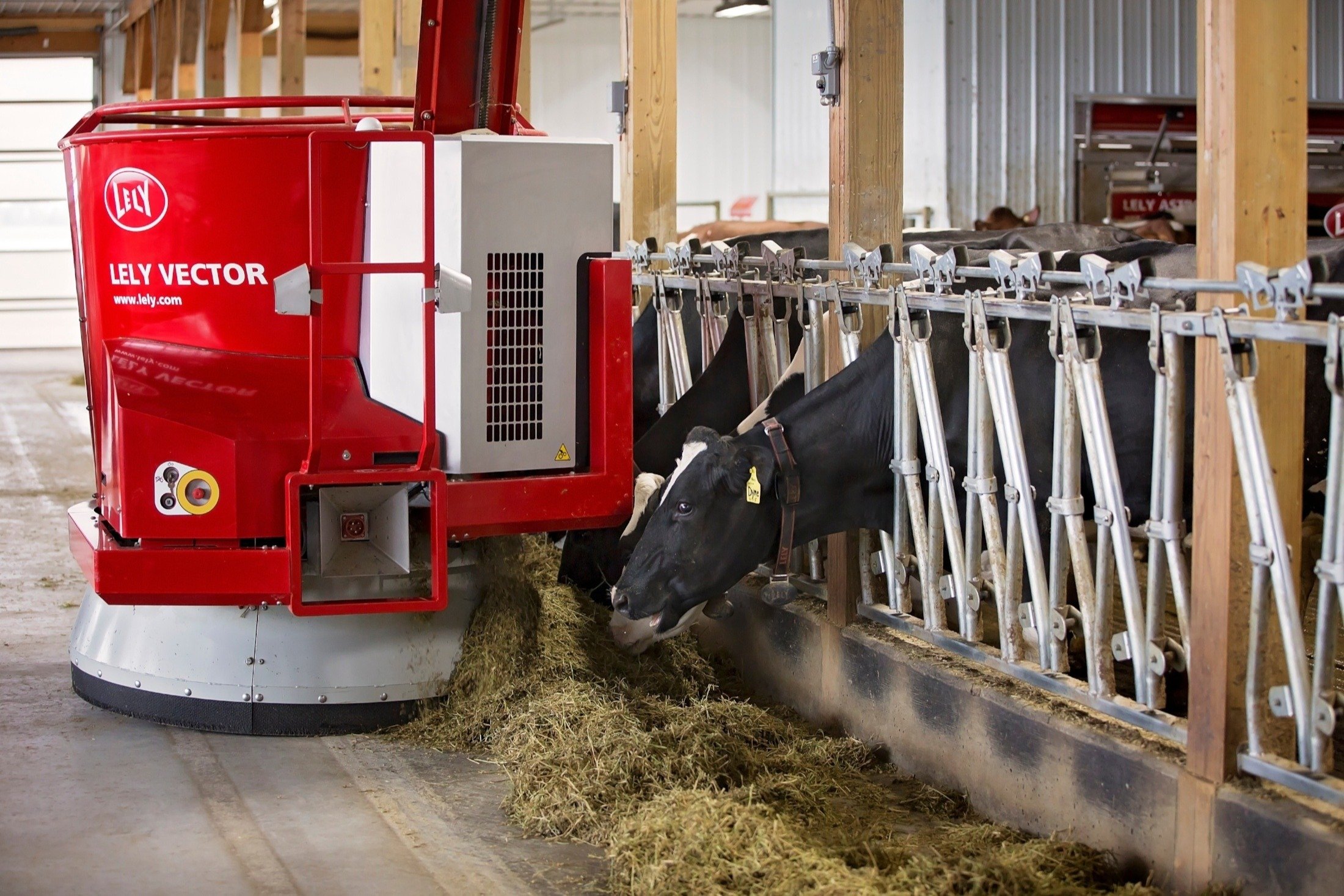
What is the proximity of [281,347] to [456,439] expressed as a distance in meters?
0.72

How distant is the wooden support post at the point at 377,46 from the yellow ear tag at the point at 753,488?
5.81 metres

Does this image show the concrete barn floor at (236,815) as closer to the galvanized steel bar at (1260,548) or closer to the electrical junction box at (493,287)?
the electrical junction box at (493,287)

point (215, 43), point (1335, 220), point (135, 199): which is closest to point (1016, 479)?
point (135, 199)

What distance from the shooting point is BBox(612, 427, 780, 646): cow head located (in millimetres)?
4887

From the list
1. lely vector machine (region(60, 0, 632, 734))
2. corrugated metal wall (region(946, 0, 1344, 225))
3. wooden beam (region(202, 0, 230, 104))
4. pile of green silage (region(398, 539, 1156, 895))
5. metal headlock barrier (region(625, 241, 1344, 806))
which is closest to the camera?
metal headlock barrier (region(625, 241, 1344, 806))

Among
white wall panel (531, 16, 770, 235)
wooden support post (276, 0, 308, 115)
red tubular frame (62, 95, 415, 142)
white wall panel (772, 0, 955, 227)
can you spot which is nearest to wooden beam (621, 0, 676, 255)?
red tubular frame (62, 95, 415, 142)

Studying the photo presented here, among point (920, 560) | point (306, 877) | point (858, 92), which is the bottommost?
point (306, 877)

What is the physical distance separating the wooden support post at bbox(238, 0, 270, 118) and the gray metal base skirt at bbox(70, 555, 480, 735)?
10.2 meters

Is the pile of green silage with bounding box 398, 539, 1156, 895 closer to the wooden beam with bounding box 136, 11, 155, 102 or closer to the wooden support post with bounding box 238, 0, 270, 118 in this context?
the wooden support post with bounding box 238, 0, 270, 118

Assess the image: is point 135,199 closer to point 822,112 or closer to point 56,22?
point 822,112

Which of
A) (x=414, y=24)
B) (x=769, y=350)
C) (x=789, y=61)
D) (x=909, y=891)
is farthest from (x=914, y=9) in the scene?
(x=909, y=891)

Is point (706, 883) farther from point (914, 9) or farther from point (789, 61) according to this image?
point (789, 61)

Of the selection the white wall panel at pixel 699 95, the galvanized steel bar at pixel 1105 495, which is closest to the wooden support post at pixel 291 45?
the galvanized steel bar at pixel 1105 495

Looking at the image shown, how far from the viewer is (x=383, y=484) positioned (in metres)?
4.76
